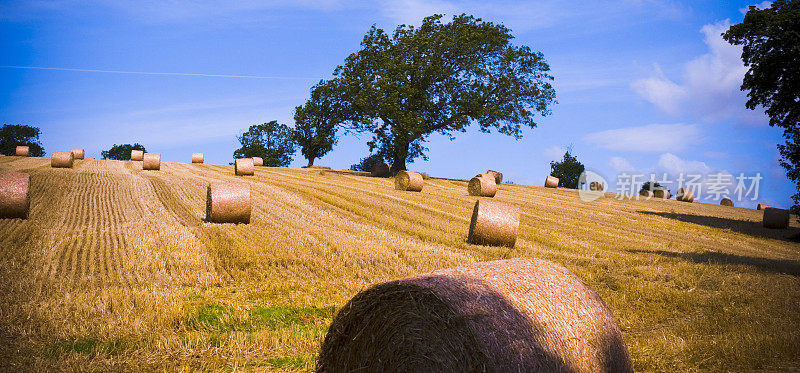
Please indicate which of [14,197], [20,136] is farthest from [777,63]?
[20,136]

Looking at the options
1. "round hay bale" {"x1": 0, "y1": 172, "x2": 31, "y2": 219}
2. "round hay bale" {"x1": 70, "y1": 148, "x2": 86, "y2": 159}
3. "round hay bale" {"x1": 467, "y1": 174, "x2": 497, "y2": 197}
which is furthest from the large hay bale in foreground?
"round hay bale" {"x1": 70, "y1": 148, "x2": 86, "y2": 159}

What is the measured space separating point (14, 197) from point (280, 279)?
8.56 meters

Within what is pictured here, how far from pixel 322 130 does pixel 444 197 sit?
73.8ft

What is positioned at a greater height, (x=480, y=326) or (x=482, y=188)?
(x=482, y=188)

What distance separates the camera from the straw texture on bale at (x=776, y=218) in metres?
23.2

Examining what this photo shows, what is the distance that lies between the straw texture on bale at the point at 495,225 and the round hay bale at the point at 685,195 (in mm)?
34793

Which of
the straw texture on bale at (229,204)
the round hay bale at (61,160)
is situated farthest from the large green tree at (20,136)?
the straw texture on bale at (229,204)

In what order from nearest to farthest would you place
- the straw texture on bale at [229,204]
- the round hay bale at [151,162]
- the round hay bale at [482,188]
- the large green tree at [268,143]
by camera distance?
the straw texture on bale at [229,204]
the round hay bale at [482,188]
the round hay bale at [151,162]
the large green tree at [268,143]

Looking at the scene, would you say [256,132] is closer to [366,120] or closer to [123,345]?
[366,120]

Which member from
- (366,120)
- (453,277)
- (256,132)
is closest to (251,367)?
(453,277)

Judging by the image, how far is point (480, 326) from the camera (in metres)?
3.91

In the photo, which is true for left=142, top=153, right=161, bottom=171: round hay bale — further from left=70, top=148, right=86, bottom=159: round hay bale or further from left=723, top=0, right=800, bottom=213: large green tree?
left=723, top=0, right=800, bottom=213: large green tree

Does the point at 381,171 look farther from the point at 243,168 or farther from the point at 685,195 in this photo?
the point at 685,195

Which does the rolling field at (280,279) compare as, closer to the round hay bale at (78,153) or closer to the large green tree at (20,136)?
the round hay bale at (78,153)
